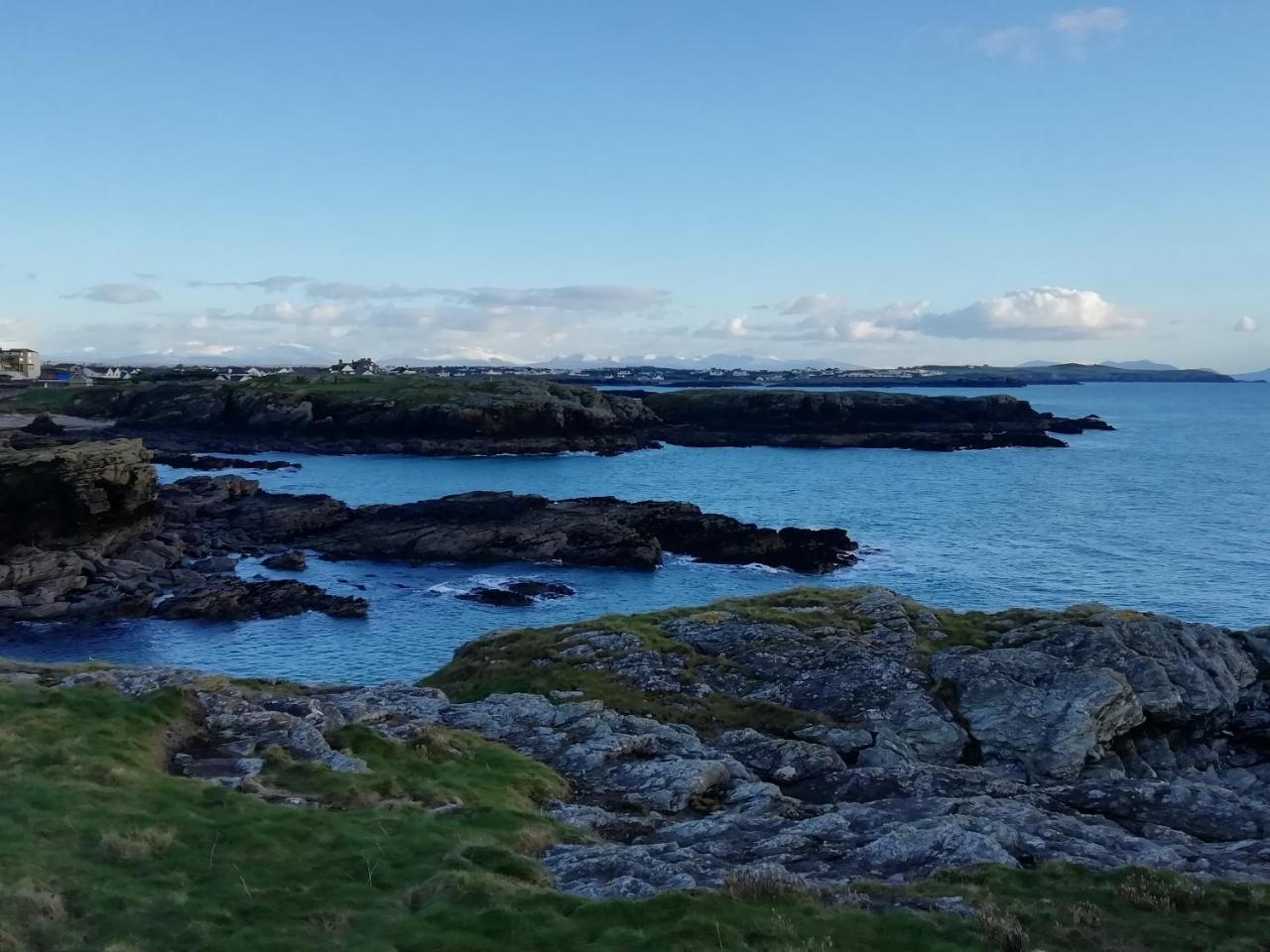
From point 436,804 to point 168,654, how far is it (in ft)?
143

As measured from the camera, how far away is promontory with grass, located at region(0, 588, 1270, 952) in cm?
1548

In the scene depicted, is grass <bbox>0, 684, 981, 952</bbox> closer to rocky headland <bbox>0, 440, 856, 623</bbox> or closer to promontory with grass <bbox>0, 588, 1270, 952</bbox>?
promontory with grass <bbox>0, 588, 1270, 952</bbox>

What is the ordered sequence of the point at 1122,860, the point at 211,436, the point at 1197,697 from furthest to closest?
1. the point at 211,436
2. the point at 1197,697
3. the point at 1122,860

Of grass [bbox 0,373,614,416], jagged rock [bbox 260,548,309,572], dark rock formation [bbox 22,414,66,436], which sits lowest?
jagged rock [bbox 260,548,309,572]

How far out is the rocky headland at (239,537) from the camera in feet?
227

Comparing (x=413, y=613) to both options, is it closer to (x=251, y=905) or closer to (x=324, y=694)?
(x=324, y=694)

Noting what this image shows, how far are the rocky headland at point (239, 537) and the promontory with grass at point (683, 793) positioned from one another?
37668 mm

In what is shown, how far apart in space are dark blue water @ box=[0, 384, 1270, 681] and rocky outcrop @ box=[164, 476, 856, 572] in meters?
3.49

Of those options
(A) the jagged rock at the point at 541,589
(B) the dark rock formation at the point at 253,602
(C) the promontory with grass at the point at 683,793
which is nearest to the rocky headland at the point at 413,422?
(A) the jagged rock at the point at 541,589

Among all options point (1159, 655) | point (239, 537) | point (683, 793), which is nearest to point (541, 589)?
point (239, 537)

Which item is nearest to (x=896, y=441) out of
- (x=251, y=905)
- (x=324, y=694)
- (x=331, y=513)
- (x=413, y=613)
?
(x=331, y=513)

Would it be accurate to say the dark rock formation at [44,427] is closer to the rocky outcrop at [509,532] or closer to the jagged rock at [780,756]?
the rocky outcrop at [509,532]

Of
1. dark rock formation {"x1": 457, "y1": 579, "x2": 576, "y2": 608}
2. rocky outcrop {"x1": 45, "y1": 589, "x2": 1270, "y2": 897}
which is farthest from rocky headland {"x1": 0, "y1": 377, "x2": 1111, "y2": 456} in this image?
rocky outcrop {"x1": 45, "y1": 589, "x2": 1270, "y2": 897}

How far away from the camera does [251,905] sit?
1625 centimetres
